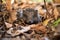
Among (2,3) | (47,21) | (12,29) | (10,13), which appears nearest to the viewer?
(12,29)

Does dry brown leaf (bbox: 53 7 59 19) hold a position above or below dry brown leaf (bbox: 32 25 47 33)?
above

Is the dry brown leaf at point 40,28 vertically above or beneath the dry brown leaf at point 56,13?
beneath

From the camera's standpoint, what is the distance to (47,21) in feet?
10.7

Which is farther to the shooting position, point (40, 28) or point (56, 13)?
point (56, 13)

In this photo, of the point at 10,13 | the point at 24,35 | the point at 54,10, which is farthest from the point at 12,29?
the point at 54,10

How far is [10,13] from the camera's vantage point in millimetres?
3484

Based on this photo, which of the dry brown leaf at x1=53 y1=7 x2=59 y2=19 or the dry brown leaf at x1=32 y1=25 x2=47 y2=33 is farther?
the dry brown leaf at x1=53 y1=7 x2=59 y2=19

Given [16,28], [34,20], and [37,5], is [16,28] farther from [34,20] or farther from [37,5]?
[37,5]

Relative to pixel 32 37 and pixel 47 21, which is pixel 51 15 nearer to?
pixel 47 21

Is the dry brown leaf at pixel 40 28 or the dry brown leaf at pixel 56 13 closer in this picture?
the dry brown leaf at pixel 40 28

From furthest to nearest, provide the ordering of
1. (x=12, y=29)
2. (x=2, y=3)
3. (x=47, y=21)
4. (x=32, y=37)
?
1. (x=2, y=3)
2. (x=47, y=21)
3. (x=12, y=29)
4. (x=32, y=37)

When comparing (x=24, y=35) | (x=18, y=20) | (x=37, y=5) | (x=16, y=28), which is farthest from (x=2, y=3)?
(x=24, y=35)

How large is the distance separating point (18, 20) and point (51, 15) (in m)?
0.51

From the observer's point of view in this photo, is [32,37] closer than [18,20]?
Yes
